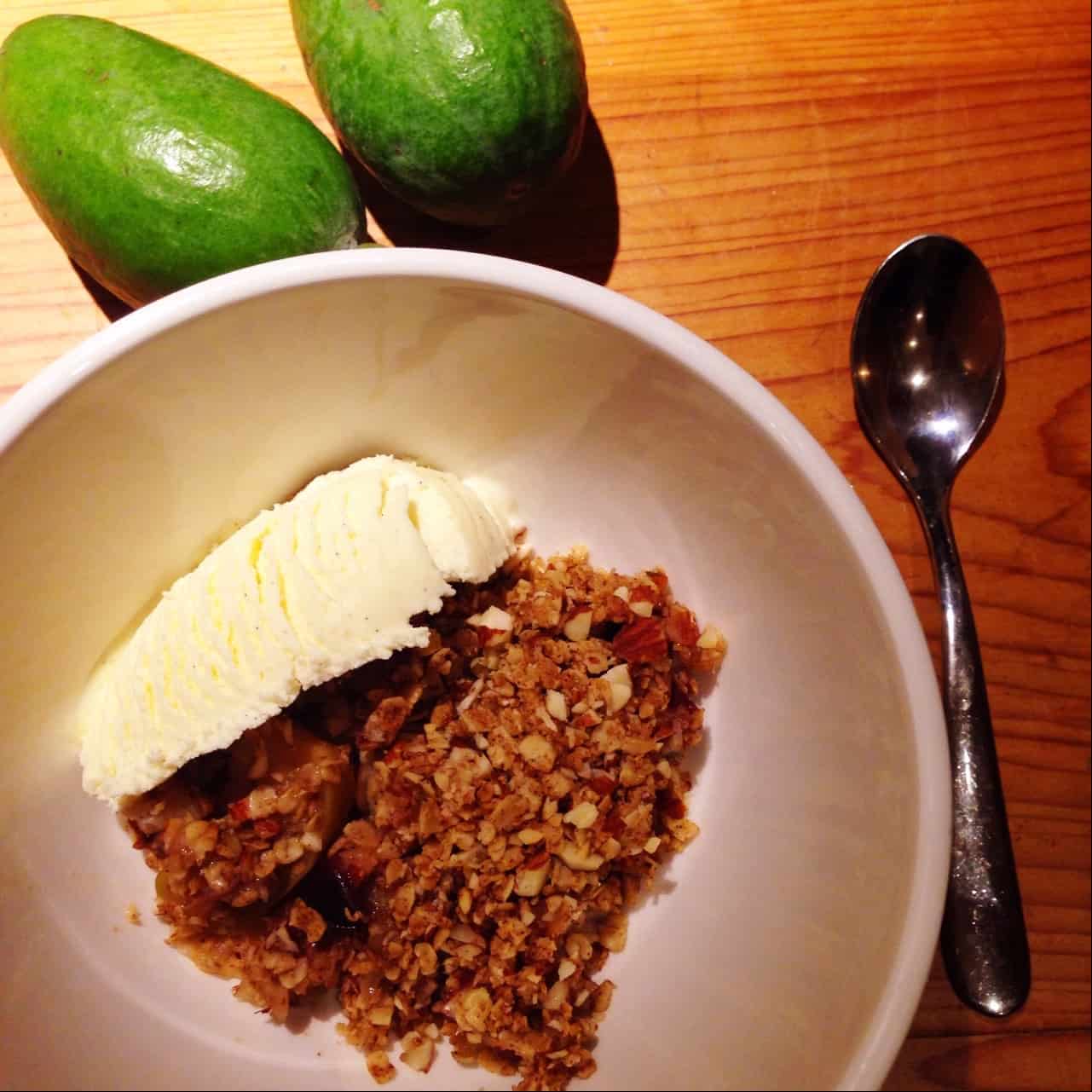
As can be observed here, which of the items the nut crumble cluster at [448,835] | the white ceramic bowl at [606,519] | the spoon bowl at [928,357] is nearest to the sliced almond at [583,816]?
the nut crumble cluster at [448,835]

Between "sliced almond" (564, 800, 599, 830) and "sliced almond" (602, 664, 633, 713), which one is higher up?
"sliced almond" (602, 664, 633, 713)

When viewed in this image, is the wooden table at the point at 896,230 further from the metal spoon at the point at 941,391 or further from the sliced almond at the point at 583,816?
the sliced almond at the point at 583,816

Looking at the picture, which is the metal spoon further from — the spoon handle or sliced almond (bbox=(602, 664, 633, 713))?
sliced almond (bbox=(602, 664, 633, 713))

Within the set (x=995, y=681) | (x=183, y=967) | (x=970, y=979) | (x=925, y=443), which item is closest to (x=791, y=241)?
(x=925, y=443)

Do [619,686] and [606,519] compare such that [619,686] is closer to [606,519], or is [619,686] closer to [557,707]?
[557,707]

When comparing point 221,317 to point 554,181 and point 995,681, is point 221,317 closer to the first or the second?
point 554,181

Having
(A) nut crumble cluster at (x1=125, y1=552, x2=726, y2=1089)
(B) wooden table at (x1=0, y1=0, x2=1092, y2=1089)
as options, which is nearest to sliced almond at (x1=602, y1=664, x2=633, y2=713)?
(A) nut crumble cluster at (x1=125, y1=552, x2=726, y2=1089)

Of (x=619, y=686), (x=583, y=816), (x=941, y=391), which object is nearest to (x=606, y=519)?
(x=619, y=686)
